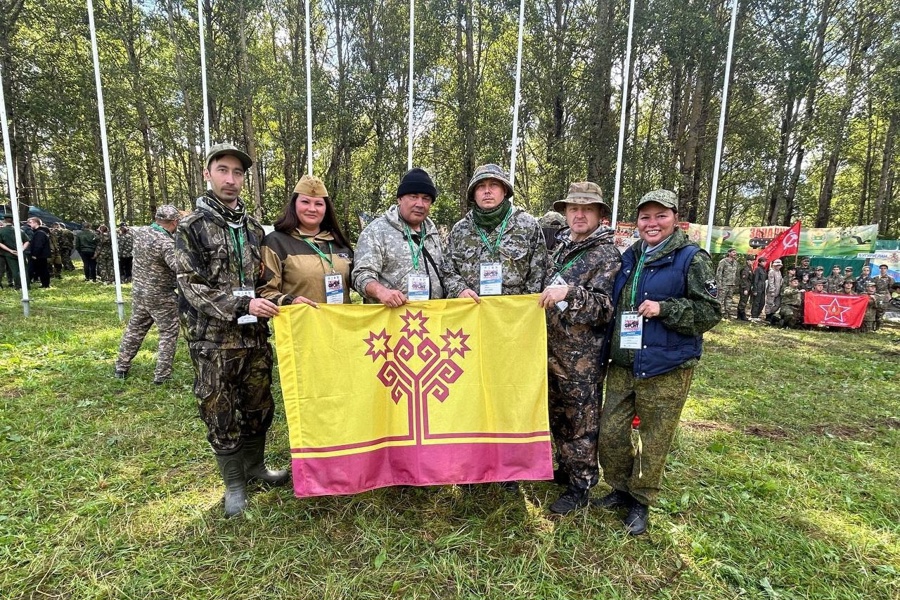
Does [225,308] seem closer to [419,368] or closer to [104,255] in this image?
[419,368]

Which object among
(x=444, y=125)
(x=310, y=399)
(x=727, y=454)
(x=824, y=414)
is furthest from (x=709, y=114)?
(x=310, y=399)

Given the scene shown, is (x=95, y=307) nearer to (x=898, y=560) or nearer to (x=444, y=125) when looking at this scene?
(x=898, y=560)

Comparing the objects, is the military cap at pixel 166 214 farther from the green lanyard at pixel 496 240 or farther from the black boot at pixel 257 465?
the green lanyard at pixel 496 240

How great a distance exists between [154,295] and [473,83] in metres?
16.4

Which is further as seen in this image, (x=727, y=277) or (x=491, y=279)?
(x=727, y=277)

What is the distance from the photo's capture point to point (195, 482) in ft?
11.1

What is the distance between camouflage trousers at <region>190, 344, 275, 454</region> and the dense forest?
14.3 metres

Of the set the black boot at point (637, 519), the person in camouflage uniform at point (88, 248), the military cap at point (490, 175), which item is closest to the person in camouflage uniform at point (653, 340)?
the black boot at point (637, 519)

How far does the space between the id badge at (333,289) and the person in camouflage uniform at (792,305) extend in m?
13.4

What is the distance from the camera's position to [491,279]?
3018 mm

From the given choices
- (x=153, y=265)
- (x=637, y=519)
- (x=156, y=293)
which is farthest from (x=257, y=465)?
(x=153, y=265)

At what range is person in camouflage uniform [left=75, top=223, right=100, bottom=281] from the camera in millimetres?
15253

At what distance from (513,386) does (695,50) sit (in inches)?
670

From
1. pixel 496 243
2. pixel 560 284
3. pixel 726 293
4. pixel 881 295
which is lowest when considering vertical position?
pixel 726 293
